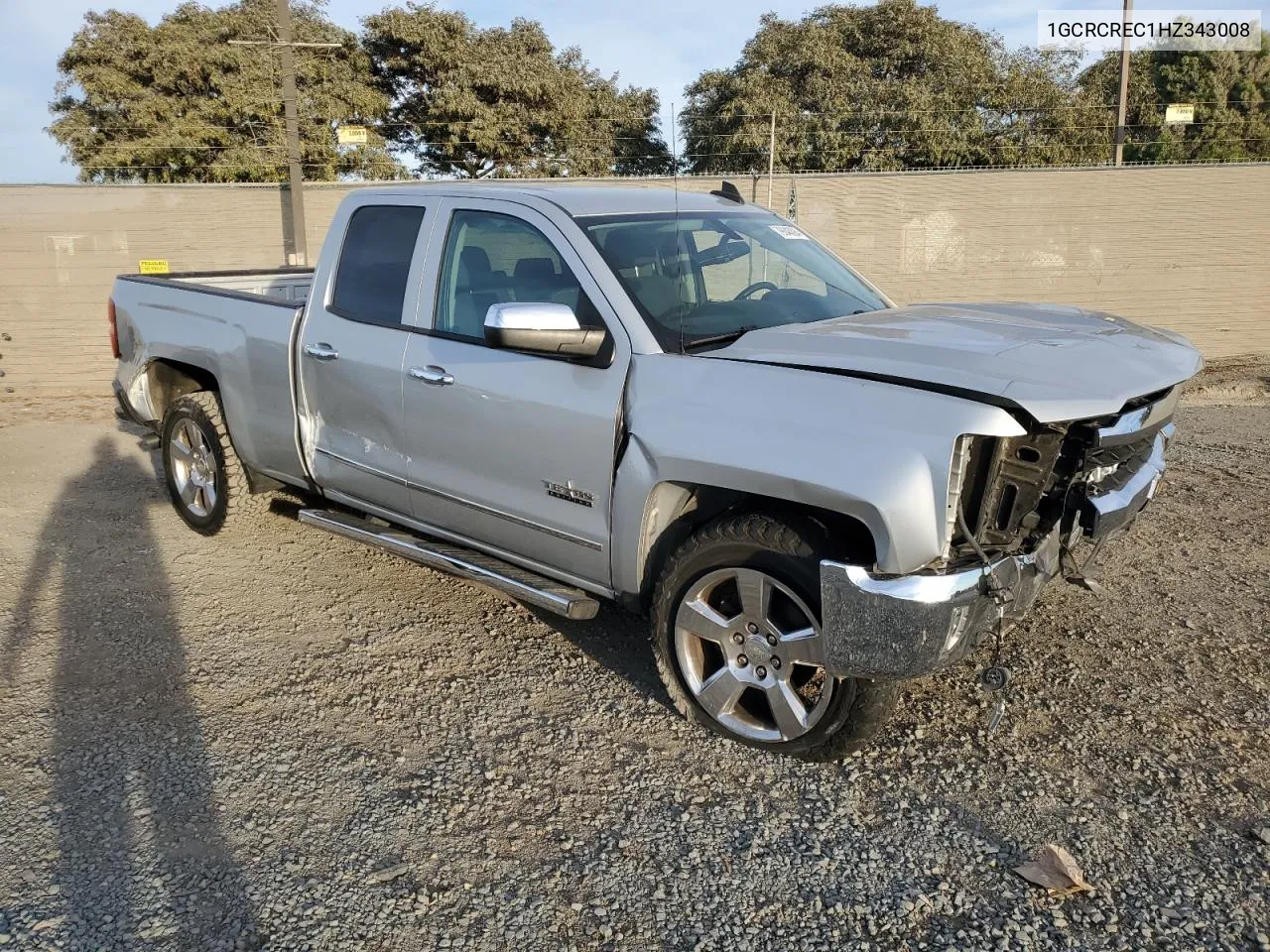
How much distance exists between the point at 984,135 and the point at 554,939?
2406 cm

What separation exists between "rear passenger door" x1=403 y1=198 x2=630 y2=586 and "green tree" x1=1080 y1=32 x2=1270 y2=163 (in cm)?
2691

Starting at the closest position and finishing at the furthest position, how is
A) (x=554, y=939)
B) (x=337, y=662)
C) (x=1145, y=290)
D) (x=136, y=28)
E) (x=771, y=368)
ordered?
(x=554, y=939)
(x=771, y=368)
(x=337, y=662)
(x=1145, y=290)
(x=136, y=28)

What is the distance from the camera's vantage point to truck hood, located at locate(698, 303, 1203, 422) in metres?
2.87

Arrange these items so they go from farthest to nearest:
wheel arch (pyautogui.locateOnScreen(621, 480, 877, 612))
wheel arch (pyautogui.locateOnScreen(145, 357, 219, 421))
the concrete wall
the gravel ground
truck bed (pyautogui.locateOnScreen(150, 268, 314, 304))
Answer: the concrete wall, truck bed (pyautogui.locateOnScreen(150, 268, 314, 304)), wheel arch (pyautogui.locateOnScreen(145, 357, 219, 421)), wheel arch (pyautogui.locateOnScreen(621, 480, 877, 612)), the gravel ground

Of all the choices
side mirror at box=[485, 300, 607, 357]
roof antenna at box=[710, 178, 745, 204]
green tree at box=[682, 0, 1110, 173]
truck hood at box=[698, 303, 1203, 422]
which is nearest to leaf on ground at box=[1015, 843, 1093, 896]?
truck hood at box=[698, 303, 1203, 422]

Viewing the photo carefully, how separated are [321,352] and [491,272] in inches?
41.3

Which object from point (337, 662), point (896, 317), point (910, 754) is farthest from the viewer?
point (337, 662)

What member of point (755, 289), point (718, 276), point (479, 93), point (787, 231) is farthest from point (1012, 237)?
point (479, 93)

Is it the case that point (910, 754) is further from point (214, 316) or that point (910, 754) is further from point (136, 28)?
point (136, 28)

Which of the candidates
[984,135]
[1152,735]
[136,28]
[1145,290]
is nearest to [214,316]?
[1152,735]

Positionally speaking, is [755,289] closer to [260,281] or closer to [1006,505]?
[1006,505]

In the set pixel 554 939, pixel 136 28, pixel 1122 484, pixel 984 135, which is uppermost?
pixel 136 28

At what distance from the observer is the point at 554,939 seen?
2.63 metres

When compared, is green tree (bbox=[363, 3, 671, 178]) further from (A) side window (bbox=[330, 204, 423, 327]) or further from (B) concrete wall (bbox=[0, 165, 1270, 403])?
(A) side window (bbox=[330, 204, 423, 327])
